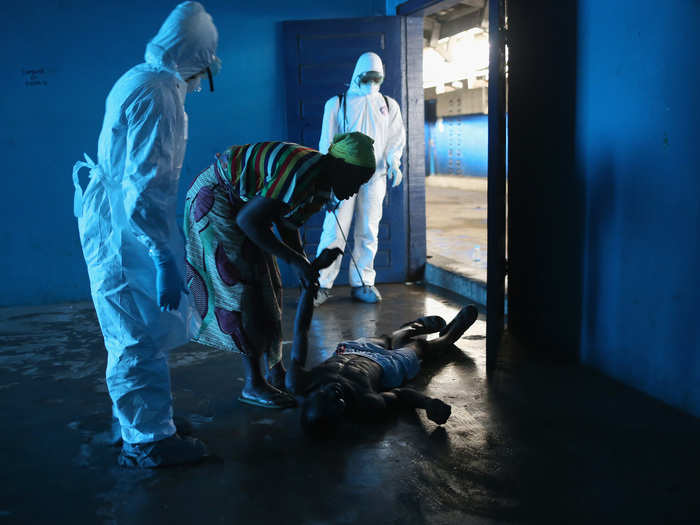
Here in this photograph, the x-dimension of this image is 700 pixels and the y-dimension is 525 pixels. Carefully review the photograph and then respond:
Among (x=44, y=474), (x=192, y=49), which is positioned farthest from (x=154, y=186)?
(x=44, y=474)

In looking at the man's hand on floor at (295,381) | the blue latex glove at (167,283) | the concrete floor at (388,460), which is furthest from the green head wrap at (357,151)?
the concrete floor at (388,460)

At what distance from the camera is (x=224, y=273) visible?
2.55 meters

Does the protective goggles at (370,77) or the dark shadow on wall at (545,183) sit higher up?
the protective goggles at (370,77)

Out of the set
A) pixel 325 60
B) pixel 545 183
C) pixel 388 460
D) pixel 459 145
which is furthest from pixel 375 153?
pixel 459 145

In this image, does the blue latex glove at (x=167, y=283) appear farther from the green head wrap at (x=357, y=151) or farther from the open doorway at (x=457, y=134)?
the open doorway at (x=457, y=134)

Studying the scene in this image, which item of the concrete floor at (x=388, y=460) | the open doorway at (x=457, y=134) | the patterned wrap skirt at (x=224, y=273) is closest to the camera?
the concrete floor at (x=388, y=460)

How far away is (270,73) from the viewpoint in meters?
5.17

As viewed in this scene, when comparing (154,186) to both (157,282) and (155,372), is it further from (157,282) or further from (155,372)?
(155,372)

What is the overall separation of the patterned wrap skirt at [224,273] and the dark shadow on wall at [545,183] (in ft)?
5.28

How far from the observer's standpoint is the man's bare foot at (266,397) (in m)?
2.76

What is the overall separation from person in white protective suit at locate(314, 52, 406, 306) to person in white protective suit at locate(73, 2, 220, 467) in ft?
7.86

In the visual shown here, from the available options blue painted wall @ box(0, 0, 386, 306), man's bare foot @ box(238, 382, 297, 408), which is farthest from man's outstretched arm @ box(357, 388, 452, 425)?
blue painted wall @ box(0, 0, 386, 306)

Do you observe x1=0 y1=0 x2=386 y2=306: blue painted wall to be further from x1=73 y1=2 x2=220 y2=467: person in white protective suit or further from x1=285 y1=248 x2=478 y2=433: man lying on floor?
x1=73 y1=2 x2=220 y2=467: person in white protective suit

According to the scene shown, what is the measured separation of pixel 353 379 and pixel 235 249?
0.73m
